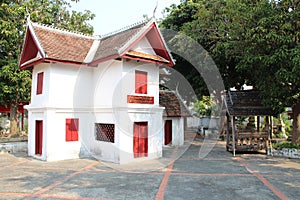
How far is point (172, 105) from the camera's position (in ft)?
63.0

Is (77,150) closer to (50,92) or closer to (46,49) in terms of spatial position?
(50,92)

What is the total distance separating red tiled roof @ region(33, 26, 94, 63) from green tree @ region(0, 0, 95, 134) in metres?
3.24

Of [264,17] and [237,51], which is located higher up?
[264,17]

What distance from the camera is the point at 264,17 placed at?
1261cm

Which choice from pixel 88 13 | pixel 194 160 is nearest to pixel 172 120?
pixel 194 160

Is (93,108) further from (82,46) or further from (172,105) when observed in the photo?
(172,105)

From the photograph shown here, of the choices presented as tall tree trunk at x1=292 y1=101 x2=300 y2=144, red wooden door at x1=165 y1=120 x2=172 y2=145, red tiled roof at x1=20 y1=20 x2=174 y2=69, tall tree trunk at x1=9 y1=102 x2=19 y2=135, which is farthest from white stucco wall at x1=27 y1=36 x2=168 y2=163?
tall tree trunk at x1=292 y1=101 x2=300 y2=144

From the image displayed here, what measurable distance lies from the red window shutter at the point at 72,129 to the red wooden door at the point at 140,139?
3417 mm

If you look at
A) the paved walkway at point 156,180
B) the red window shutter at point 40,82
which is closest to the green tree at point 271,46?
the paved walkway at point 156,180

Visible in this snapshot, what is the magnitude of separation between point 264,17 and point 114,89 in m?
8.18

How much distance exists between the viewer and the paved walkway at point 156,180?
26.2 ft

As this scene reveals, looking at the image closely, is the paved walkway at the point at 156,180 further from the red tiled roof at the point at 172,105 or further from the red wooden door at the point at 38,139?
the red tiled roof at the point at 172,105

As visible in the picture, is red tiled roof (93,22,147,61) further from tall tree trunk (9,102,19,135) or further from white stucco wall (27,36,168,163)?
tall tree trunk (9,102,19,135)

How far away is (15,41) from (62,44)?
255 inches
